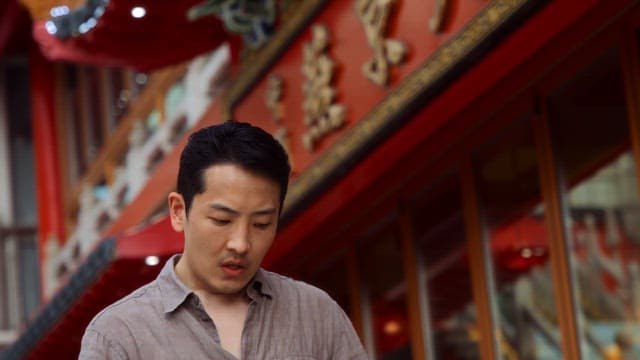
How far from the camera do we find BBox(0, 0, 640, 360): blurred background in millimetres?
8305

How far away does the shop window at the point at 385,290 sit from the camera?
11.0 m

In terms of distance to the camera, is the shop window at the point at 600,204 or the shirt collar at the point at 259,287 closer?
the shirt collar at the point at 259,287

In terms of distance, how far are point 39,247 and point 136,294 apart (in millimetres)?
17325

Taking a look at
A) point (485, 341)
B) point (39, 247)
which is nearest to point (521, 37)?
point (485, 341)

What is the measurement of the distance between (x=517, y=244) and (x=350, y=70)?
141 centimetres

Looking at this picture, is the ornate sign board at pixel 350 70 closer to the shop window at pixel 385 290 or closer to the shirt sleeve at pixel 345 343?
the shop window at pixel 385 290

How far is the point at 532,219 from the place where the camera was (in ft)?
30.0

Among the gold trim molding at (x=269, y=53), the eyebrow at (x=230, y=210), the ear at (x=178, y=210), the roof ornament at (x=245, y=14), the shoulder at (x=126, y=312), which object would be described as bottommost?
the shoulder at (x=126, y=312)

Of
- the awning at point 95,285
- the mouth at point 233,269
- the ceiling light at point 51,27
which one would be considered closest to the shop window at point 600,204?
the awning at point 95,285

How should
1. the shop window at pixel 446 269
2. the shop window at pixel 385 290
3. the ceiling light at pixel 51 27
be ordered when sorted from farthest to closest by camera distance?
the ceiling light at pixel 51 27
the shop window at pixel 385 290
the shop window at pixel 446 269

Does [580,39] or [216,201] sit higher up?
[580,39]

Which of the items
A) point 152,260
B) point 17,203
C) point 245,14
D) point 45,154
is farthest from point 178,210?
point 17,203

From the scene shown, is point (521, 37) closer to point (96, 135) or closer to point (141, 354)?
point (141, 354)

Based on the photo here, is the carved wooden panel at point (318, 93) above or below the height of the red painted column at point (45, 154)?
below
